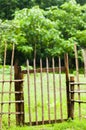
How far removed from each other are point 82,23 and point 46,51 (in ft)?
20.4

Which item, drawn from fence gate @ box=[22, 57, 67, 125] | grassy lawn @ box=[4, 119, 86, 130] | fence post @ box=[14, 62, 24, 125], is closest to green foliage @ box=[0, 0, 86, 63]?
fence gate @ box=[22, 57, 67, 125]

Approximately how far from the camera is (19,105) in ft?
31.1

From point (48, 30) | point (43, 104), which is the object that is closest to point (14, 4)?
point (48, 30)

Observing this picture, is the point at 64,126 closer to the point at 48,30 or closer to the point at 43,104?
the point at 43,104

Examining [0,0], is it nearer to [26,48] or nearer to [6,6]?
[6,6]

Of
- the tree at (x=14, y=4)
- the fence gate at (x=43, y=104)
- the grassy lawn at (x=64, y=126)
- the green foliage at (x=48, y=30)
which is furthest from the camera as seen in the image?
the tree at (x=14, y=4)

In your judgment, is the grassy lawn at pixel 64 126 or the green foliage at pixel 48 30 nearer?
the grassy lawn at pixel 64 126

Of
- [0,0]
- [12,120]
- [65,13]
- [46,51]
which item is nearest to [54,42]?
[46,51]

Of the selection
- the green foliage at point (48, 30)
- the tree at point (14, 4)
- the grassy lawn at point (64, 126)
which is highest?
the tree at point (14, 4)

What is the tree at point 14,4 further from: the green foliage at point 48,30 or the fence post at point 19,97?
the fence post at point 19,97

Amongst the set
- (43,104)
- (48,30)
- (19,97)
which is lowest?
(43,104)

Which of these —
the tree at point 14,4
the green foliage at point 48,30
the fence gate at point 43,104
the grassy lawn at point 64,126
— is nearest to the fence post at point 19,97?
the fence gate at point 43,104

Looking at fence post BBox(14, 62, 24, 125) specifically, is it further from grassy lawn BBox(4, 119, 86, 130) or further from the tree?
the tree

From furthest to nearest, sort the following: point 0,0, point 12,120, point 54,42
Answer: point 0,0, point 54,42, point 12,120
